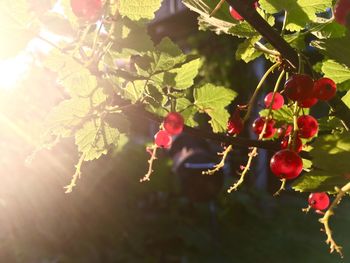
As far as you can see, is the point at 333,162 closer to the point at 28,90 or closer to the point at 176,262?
the point at 28,90

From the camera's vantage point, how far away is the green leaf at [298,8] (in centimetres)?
78

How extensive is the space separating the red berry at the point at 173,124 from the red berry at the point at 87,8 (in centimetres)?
23

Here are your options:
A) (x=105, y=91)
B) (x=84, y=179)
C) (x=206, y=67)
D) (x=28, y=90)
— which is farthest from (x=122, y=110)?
(x=206, y=67)

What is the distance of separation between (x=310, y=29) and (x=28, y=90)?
4673mm

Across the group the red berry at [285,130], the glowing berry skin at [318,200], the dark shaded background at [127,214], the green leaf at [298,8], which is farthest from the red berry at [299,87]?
the dark shaded background at [127,214]

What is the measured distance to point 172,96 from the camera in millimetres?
945

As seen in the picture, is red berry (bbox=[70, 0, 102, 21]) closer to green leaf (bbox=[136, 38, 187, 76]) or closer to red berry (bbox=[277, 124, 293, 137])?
green leaf (bbox=[136, 38, 187, 76])

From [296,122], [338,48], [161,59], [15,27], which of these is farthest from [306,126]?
[15,27]

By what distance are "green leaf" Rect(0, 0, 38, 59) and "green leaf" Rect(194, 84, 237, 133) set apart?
14.2 inches

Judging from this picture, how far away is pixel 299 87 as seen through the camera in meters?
0.78

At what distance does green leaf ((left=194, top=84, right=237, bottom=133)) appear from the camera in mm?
1006

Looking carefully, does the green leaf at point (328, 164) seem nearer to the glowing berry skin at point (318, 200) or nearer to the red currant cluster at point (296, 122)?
the red currant cluster at point (296, 122)

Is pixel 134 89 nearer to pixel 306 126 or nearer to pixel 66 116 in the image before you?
pixel 66 116

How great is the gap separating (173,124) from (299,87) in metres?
0.25
